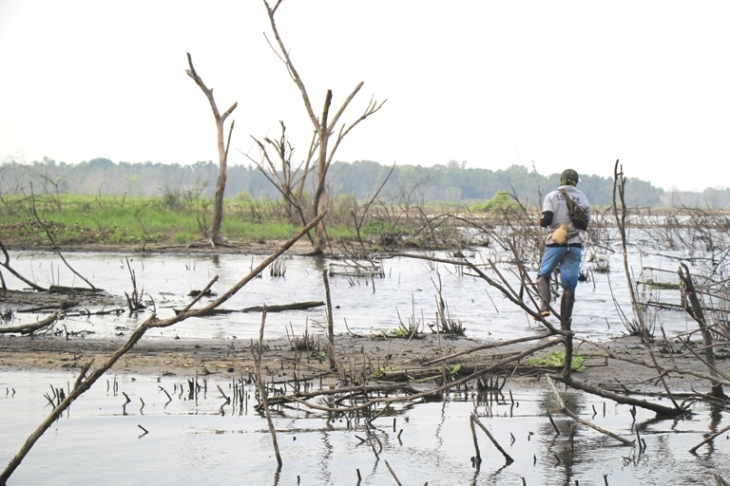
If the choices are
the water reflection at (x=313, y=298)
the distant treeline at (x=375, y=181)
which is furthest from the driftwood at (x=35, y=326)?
the distant treeline at (x=375, y=181)

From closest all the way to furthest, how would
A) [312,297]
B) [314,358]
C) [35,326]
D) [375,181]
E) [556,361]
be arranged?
[556,361], [314,358], [35,326], [312,297], [375,181]

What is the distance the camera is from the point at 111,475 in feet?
16.1

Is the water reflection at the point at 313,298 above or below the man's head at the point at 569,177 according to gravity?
below

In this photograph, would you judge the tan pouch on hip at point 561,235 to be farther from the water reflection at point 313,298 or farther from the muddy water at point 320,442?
the muddy water at point 320,442

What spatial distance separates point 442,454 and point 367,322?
6.31 metres

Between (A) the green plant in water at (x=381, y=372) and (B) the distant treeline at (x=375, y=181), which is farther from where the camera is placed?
(B) the distant treeline at (x=375, y=181)

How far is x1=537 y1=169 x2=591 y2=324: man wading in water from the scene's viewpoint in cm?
937

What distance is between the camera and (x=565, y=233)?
30.7ft

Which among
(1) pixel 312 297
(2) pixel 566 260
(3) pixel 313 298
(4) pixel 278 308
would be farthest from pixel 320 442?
(1) pixel 312 297

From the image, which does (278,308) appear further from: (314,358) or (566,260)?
(566,260)

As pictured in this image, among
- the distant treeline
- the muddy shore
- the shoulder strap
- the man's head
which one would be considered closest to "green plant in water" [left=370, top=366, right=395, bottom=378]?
the muddy shore

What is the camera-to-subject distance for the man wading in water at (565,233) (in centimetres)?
937

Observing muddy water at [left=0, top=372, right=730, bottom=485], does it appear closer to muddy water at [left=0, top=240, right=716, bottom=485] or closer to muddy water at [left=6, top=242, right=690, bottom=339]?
muddy water at [left=0, top=240, right=716, bottom=485]

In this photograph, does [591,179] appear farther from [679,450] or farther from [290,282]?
[679,450]
